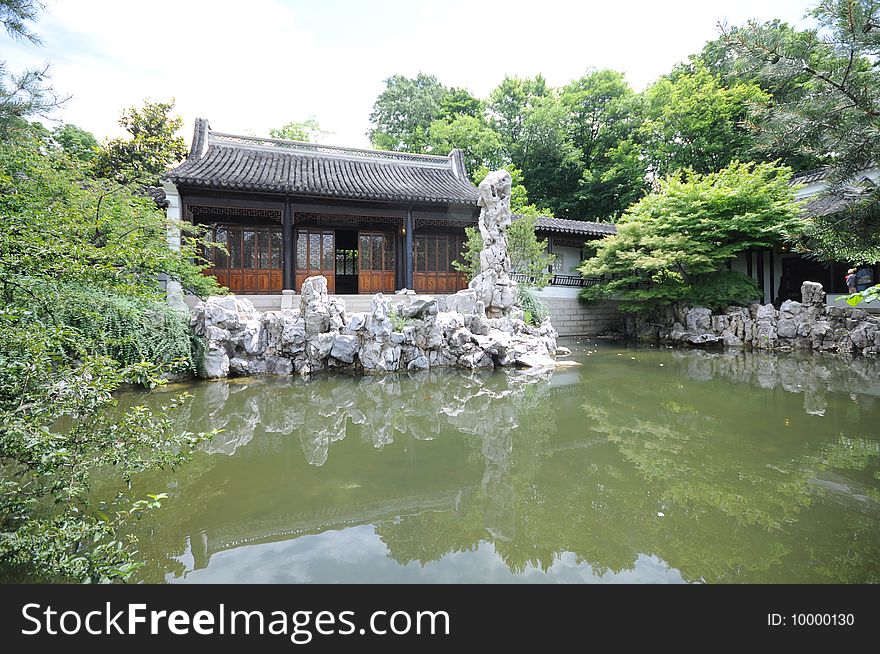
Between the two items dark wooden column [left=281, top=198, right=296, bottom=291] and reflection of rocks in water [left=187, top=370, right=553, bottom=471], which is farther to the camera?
dark wooden column [left=281, top=198, right=296, bottom=291]

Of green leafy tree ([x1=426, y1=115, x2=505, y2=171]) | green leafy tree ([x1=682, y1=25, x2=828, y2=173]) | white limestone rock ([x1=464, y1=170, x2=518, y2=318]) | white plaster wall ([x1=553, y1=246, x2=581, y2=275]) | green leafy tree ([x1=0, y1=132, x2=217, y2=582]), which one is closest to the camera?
green leafy tree ([x1=0, y1=132, x2=217, y2=582])

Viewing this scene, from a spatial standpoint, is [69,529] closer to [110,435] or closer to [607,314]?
[110,435]

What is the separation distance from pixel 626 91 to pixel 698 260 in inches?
487

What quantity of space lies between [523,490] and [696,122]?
19098 mm

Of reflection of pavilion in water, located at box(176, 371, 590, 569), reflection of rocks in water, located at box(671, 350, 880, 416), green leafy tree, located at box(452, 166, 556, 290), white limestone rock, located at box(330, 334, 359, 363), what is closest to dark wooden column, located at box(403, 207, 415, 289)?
green leafy tree, located at box(452, 166, 556, 290)

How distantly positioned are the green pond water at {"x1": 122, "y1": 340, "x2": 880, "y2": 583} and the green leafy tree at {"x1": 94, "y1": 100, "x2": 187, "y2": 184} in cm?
1402

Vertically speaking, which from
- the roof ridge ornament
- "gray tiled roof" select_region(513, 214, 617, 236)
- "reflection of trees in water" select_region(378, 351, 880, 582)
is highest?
the roof ridge ornament

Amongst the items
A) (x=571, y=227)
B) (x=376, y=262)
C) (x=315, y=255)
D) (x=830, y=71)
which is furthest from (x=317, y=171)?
(x=830, y=71)

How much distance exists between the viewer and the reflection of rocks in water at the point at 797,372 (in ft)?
19.9

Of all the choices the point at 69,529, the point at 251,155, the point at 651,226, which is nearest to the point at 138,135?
the point at 251,155

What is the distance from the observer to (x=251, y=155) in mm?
12539

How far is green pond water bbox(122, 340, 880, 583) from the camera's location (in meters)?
2.20

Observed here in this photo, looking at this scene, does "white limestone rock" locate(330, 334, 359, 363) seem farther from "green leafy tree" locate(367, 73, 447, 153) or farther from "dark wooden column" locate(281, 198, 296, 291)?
"green leafy tree" locate(367, 73, 447, 153)

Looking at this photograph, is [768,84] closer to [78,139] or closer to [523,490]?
[523,490]
